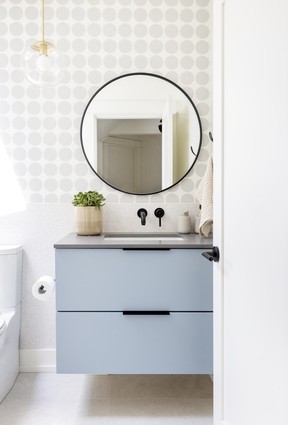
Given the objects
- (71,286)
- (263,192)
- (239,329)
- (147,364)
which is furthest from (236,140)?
(147,364)

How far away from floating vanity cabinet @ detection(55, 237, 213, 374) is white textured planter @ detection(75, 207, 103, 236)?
376mm

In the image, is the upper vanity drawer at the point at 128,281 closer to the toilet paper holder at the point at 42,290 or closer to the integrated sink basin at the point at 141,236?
the toilet paper holder at the point at 42,290

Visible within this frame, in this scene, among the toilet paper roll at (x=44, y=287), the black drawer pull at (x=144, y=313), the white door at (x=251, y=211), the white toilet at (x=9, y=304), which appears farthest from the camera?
the white toilet at (x=9, y=304)

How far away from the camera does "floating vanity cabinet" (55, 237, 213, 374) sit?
169 centimetres

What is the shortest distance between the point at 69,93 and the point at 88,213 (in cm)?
78

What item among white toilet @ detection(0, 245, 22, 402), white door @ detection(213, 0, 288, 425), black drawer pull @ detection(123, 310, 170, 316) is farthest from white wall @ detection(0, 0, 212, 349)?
white door @ detection(213, 0, 288, 425)

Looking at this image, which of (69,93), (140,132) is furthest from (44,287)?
(69,93)

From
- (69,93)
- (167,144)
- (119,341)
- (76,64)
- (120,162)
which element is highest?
(76,64)

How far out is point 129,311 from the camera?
168cm

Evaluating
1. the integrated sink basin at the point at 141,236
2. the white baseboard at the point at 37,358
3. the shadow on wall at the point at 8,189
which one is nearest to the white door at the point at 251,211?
the integrated sink basin at the point at 141,236

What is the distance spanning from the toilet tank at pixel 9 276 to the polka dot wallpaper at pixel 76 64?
1.21 ft

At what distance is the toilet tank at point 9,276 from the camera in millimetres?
2020

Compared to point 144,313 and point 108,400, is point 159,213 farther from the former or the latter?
point 108,400

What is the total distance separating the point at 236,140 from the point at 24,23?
170cm
